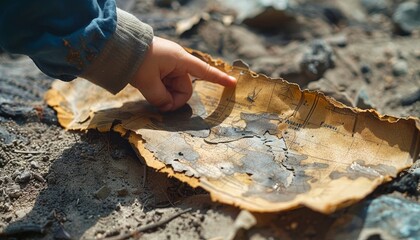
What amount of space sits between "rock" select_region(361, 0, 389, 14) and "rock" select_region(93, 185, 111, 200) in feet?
7.81

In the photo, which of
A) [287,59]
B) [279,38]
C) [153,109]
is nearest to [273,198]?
[153,109]

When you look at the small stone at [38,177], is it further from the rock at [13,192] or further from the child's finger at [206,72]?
the child's finger at [206,72]

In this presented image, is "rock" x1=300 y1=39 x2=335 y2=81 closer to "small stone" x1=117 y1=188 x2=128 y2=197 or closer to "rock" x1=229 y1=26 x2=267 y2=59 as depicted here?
"rock" x1=229 y1=26 x2=267 y2=59

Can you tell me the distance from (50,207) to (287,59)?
4.88ft

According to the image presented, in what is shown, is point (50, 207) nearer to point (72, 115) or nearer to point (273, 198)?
point (72, 115)

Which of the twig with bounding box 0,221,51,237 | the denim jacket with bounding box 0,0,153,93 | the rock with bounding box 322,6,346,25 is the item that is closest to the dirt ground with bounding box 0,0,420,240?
the twig with bounding box 0,221,51,237

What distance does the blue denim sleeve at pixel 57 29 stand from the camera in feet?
4.28

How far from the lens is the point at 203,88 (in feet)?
5.61

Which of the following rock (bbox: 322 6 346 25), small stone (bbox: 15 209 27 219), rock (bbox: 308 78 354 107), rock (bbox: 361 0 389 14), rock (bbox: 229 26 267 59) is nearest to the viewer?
small stone (bbox: 15 209 27 219)

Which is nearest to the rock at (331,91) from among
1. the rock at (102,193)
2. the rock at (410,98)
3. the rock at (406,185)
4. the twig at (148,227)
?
the rock at (410,98)

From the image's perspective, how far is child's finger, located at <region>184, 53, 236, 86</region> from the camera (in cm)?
156

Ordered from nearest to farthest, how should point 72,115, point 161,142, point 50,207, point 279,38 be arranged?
1. point 50,207
2. point 161,142
3. point 72,115
4. point 279,38

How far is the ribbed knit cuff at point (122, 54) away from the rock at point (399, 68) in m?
1.47

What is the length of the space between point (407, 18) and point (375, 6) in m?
0.34
